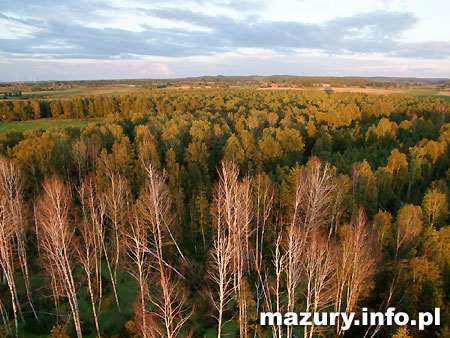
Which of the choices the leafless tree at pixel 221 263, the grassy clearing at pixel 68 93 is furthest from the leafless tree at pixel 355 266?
the grassy clearing at pixel 68 93

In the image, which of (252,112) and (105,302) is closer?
(105,302)

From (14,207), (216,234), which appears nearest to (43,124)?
(14,207)

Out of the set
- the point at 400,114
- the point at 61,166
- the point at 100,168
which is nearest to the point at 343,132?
the point at 400,114

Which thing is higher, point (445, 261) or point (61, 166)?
point (61, 166)

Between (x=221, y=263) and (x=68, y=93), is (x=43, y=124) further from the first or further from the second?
(x=221, y=263)

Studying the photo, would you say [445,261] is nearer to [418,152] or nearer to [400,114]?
[418,152]

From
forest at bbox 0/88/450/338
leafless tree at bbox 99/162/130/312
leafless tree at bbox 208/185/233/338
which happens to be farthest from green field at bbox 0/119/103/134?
leafless tree at bbox 208/185/233/338

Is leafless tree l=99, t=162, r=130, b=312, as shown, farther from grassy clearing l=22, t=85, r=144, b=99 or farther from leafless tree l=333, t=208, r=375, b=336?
grassy clearing l=22, t=85, r=144, b=99

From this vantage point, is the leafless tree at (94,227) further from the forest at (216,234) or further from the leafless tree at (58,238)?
the leafless tree at (58,238)
